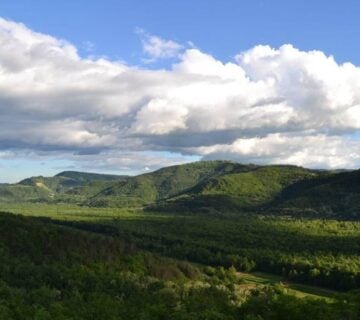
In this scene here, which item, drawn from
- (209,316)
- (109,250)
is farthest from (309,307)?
(109,250)

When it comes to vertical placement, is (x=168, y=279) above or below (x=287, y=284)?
above

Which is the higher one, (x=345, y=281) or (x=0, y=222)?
(x=0, y=222)

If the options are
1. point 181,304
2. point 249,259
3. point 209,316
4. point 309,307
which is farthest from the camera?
point 249,259

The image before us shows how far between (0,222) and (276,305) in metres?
98.1

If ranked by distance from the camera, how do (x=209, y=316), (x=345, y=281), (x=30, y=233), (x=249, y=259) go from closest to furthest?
(x=209, y=316), (x=345, y=281), (x=30, y=233), (x=249, y=259)

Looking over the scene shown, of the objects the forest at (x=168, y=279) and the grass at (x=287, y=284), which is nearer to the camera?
the forest at (x=168, y=279)

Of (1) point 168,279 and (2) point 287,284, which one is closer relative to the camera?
(1) point 168,279

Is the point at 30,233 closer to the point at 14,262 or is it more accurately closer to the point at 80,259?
the point at 80,259

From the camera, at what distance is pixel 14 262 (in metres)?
118

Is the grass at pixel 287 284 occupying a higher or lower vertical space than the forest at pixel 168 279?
lower

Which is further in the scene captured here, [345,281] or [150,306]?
[345,281]

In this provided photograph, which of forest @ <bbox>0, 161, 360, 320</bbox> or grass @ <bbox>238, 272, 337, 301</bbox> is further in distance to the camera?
grass @ <bbox>238, 272, 337, 301</bbox>

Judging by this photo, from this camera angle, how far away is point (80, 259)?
141500mm

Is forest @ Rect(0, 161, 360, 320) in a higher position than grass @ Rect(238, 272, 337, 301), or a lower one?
higher
